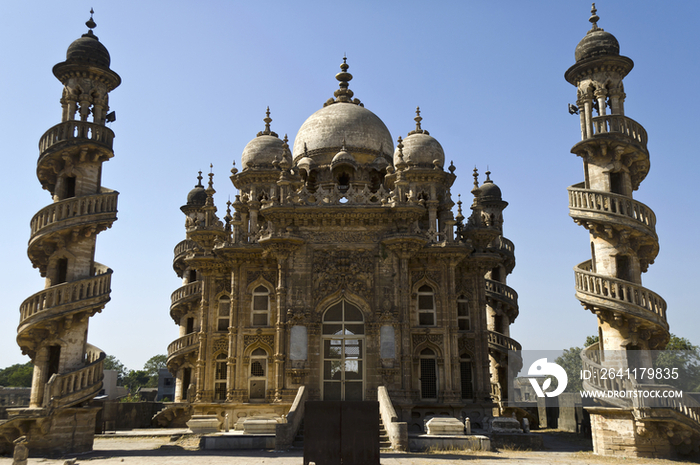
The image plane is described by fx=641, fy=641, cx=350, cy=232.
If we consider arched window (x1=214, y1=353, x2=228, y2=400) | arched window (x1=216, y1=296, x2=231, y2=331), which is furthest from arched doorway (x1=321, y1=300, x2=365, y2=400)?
arched window (x1=216, y1=296, x2=231, y2=331)

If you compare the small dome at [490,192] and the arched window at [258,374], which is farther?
the small dome at [490,192]

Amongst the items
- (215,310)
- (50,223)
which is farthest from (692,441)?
(50,223)

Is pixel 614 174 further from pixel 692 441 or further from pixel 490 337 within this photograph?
pixel 490 337

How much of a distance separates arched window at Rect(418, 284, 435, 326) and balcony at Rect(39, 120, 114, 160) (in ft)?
49.0

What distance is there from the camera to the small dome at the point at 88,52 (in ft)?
83.1

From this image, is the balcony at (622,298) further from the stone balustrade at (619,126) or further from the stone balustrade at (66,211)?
the stone balustrade at (66,211)

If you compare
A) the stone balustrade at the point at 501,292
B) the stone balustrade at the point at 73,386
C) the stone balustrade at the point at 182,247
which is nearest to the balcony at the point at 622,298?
the stone balustrade at the point at 501,292

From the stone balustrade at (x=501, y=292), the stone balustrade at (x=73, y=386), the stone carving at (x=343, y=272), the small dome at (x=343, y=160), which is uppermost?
the small dome at (x=343, y=160)

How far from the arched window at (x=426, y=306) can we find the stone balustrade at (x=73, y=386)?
13.9m

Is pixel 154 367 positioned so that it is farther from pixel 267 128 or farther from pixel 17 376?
pixel 267 128

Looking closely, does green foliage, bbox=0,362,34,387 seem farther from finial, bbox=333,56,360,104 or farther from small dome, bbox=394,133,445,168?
small dome, bbox=394,133,445,168

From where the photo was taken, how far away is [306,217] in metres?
28.0

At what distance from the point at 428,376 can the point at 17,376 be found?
74256 millimetres

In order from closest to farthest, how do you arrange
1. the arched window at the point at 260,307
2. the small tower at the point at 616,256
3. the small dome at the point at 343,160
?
the small tower at the point at 616,256, the arched window at the point at 260,307, the small dome at the point at 343,160
